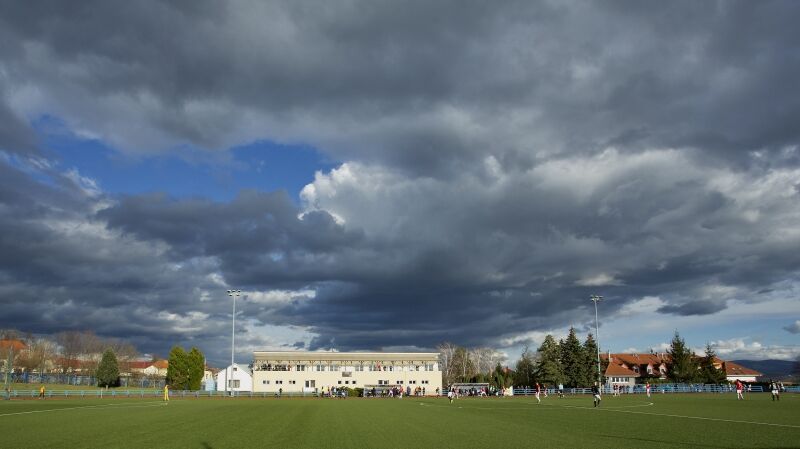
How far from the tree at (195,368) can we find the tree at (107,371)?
535 inches

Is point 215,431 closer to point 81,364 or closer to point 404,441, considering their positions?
point 404,441

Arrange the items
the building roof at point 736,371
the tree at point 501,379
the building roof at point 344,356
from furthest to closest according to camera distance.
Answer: the building roof at point 736,371, the building roof at point 344,356, the tree at point 501,379

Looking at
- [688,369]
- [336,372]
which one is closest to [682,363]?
[688,369]

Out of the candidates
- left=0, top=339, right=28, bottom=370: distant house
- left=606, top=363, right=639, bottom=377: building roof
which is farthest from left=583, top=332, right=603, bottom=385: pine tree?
left=0, top=339, right=28, bottom=370: distant house

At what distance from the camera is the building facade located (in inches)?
4318

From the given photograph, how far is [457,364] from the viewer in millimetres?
145750

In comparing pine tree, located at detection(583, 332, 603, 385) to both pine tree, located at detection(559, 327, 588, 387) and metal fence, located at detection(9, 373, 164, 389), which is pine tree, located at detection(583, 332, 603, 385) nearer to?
pine tree, located at detection(559, 327, 588, 387)

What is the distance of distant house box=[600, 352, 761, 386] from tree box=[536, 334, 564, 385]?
19275 millimetres

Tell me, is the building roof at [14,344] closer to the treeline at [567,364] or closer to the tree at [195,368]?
the tree at [195,368]

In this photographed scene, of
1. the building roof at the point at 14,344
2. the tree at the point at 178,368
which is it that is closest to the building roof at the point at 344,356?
the tree at the point at 178,368

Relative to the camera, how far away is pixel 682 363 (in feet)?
327

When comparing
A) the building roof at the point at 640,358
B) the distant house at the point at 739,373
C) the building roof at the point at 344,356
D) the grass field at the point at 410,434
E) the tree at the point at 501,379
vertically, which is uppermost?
the grass field at the point at 410,434

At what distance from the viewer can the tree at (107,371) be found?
10069 centimetres

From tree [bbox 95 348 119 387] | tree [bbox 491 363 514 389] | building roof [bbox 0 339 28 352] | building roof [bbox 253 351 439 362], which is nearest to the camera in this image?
tree [bbox 95 348 119 387]
